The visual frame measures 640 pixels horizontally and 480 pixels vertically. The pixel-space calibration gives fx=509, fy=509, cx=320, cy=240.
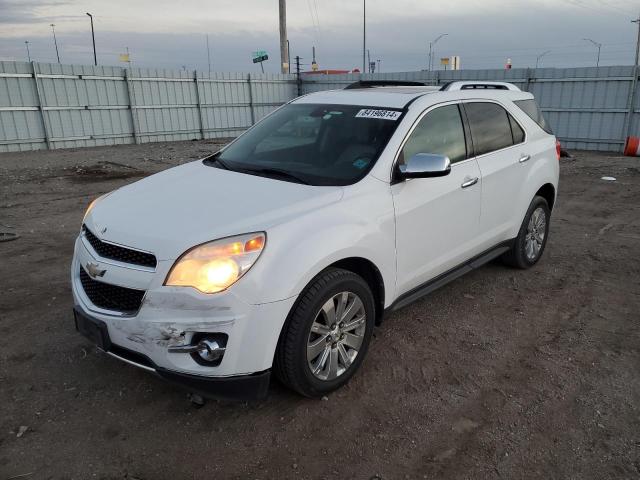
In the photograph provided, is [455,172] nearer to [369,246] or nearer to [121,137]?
[369,246]

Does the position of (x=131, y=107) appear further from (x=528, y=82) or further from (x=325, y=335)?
(x=325, y=335)

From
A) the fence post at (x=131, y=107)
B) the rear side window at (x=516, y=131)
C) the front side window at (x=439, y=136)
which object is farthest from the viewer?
the fence post at (x=131, y=107)

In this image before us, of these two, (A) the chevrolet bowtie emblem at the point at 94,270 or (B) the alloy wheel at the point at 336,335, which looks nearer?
(A) the chevrolet bowtie emblem at the point at 94,270

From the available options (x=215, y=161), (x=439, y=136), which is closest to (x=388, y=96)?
(x=439, y=136)

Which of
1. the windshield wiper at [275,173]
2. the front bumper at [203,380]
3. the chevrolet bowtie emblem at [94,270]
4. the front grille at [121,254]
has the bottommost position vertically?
the front bumper at [203,380]

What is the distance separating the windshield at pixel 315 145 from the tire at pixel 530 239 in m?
2.13

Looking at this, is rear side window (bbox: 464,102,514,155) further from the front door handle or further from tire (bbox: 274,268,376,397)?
tire (bbox: 274,268,376,397)

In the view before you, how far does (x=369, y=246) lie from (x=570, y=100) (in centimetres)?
1556

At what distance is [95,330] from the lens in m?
2.84

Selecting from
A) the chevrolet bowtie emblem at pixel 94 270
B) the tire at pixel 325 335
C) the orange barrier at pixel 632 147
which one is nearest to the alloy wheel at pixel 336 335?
the tire at pixel 325 335

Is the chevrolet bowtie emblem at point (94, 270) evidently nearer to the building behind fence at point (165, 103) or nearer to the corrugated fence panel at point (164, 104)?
the building behind fence at point (165, 103)

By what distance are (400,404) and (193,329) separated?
4.51ft

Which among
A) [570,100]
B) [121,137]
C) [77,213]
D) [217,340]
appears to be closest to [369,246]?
[217,340]

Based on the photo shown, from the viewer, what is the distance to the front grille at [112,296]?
2691mm
